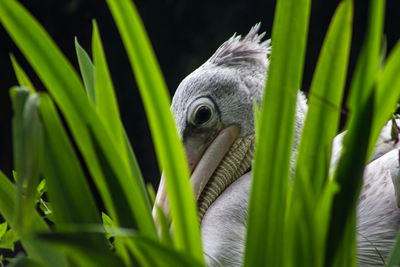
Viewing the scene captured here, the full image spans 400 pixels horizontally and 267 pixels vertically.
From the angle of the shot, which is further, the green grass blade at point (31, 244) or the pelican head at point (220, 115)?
the pelican head at point (220, 115)

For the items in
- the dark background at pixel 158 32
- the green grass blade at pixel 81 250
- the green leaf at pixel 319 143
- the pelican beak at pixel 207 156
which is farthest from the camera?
the dark background at pixel 158 32

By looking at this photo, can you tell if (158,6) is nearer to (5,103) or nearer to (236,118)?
(5,103)

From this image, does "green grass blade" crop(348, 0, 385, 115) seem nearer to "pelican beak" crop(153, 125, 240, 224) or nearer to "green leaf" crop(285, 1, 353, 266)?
"green leaf" crop(285, 1, 353, 266)

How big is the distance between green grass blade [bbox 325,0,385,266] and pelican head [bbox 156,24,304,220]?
2.42 feet

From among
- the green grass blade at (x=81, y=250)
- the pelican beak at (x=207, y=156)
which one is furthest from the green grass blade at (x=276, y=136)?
the pelican beak at (x=207, y=156)

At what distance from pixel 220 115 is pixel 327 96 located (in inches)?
31.2

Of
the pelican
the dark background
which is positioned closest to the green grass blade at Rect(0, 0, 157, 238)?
the pelican

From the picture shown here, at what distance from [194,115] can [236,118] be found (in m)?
0.11

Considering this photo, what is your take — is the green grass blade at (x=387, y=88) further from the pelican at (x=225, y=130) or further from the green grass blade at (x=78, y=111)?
the pelican at (x=225, y=130)

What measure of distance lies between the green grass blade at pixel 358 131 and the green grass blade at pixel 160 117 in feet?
0.43

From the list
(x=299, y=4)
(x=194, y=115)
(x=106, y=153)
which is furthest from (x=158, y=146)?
(x=194, y=115)

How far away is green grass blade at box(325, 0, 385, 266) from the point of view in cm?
48

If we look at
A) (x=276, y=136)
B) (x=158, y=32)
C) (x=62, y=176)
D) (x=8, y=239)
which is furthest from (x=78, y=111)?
(x=158, y=32)

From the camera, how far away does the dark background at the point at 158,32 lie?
3.90 m
